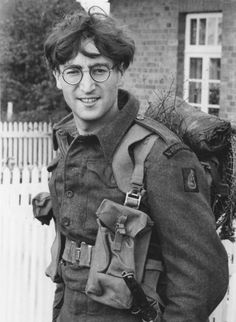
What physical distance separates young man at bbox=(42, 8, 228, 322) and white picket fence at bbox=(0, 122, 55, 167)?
483 inches

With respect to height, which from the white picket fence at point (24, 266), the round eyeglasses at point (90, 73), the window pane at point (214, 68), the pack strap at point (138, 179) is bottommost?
the white picket fence at point (24, 266)

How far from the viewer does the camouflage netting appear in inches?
114

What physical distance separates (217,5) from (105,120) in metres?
8.20

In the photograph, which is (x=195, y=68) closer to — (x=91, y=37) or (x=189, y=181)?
(x=91, y=37)

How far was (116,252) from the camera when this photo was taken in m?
2.57

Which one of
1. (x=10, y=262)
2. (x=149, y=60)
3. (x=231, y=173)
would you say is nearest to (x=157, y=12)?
(x=149, y=60)

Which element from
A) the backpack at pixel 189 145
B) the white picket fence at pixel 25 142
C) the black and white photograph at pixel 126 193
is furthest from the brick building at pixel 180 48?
the black and white photograph at pixel 126 193

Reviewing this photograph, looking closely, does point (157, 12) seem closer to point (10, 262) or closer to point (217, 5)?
point (217, 5)

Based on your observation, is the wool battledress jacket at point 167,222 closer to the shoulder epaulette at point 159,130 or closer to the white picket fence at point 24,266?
the shoulder epaulette at point 159,130

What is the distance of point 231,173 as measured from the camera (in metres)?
2.92

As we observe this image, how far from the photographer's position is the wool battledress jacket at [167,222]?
2475 millimetres

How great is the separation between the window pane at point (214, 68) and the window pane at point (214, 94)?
0.13 metres

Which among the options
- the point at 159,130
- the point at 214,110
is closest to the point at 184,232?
the point at 159,130

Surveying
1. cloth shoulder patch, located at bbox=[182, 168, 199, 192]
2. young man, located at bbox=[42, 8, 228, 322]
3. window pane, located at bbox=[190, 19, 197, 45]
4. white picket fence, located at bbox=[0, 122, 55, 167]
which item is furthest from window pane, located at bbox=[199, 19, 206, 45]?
cloth shoulder patch, located at bbox=[182, 168, 199, 192]
